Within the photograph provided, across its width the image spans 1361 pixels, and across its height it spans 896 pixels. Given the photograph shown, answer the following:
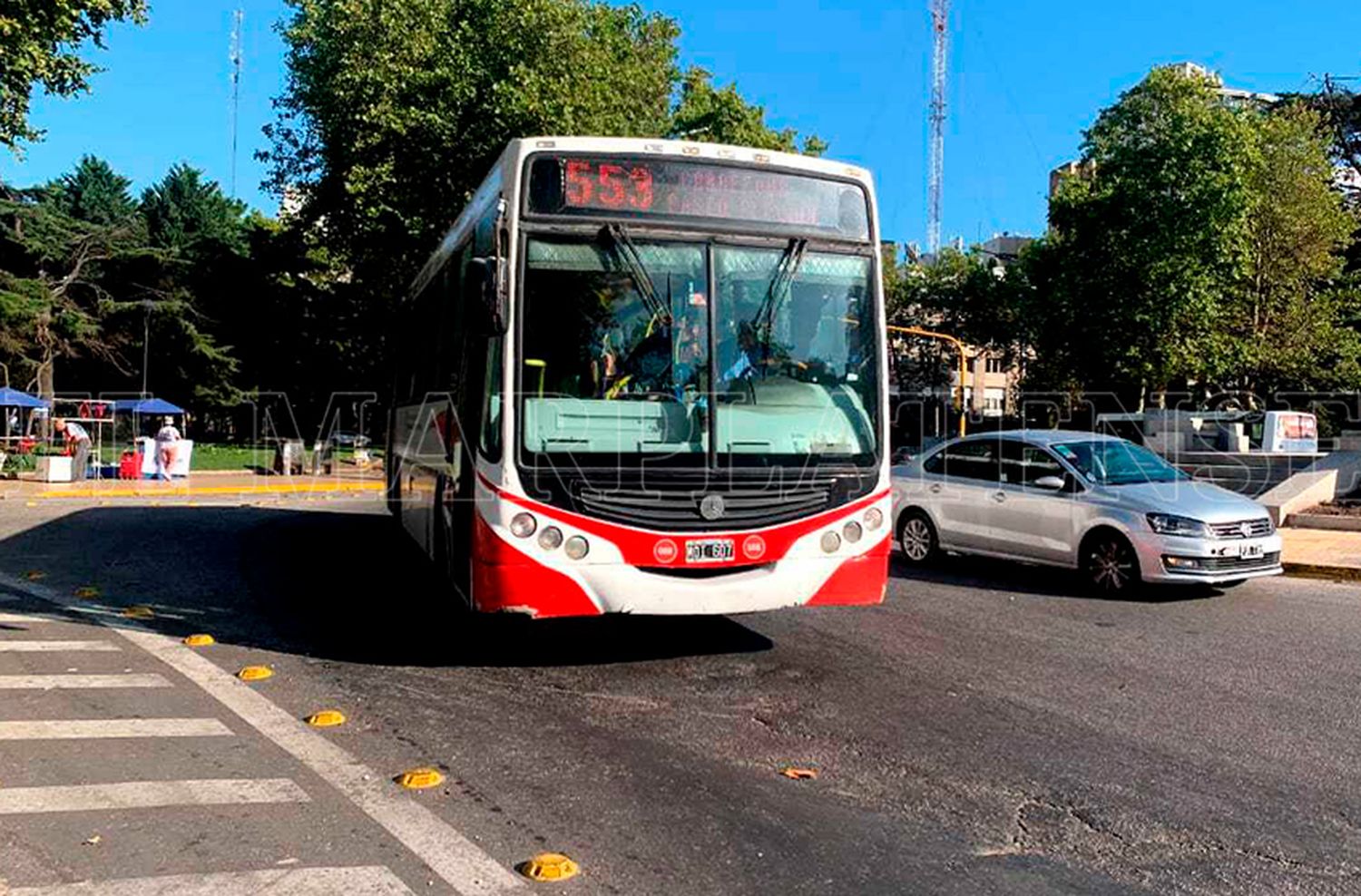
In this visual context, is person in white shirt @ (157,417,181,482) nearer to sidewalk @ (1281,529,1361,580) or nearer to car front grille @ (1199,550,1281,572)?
car front grille @ (1199,550,1281,572)

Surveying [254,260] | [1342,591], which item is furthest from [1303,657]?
[254,260]

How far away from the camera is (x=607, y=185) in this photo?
675 centimetres

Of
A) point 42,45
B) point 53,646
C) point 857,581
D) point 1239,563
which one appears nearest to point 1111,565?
point 1239,563

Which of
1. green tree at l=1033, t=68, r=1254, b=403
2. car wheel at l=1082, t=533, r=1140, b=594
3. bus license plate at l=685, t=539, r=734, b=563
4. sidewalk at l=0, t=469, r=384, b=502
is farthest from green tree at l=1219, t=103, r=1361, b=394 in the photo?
bus license plate at l=685, t=539, r=734, b=563

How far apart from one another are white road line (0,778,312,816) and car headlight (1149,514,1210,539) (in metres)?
8.43

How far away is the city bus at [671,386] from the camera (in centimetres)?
642

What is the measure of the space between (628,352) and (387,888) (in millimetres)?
3608

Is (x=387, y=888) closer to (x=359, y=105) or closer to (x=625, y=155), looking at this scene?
(x=625, y=155)

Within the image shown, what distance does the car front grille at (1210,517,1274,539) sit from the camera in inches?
402

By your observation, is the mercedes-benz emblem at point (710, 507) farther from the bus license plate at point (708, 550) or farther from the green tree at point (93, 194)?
the green tree at point (93, 194)

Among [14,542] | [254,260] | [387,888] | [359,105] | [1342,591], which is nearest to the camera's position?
[387,888]

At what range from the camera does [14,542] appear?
13484mm

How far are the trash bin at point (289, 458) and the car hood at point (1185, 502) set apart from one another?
24.5 m

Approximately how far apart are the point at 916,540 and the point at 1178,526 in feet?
10.9
